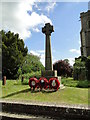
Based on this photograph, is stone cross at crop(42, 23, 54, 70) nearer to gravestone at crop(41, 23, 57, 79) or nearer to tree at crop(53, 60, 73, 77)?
gravestone at crop(41, 23, 57, 79)

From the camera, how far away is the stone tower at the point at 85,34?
3534 centimetres

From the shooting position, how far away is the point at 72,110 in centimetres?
509

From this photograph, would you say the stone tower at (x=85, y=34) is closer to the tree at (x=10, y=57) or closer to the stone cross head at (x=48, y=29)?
the tree at (x=10, y=57)

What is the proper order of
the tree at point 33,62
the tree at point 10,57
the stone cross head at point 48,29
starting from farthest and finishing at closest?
1. the tree at point 33,62
2. the tree at point 10,57
3. the stone cross head at point 48,29

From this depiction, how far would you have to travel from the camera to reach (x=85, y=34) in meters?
36.2

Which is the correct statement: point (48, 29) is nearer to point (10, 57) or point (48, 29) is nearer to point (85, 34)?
point (10, 57)

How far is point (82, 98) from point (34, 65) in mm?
36906

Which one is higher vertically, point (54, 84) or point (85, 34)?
point (85, 34)

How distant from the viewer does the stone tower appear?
116 feet

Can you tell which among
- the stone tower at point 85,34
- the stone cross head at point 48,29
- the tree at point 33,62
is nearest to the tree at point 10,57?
the tree at point 33,62

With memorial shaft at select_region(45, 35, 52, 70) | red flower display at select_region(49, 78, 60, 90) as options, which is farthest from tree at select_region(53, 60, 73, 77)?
red flower display at select_region(49, 78, 60, 90)

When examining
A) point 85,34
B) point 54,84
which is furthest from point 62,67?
point 54,84

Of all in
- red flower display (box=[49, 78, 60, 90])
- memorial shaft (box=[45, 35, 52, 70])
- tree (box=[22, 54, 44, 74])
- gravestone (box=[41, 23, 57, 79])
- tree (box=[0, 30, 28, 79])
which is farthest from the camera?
tree (box=[22, 54, 44, 74])

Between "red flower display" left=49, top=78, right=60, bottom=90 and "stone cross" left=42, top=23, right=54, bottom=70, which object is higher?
"stone cross" left=42, top=23, right=54, bottom=70
